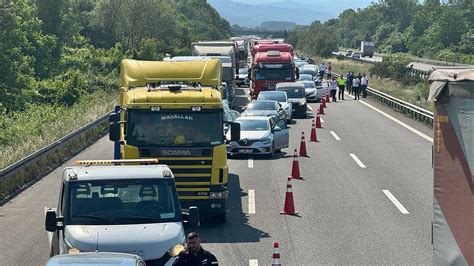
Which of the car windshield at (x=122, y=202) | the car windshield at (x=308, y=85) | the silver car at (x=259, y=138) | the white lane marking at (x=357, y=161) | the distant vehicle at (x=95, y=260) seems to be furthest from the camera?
the car windshield at (x=308, y=85)

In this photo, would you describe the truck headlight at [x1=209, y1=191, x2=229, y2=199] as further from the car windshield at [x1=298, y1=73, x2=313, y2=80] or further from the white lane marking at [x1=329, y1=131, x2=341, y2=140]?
the car windshield at [x1=298, y1=73, x2=313, y2=80]

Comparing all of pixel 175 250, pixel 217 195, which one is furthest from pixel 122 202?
pixel 217 195

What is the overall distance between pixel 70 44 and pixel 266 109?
55284 mm

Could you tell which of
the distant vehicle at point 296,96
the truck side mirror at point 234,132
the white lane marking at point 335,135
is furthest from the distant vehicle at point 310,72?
the truck side mirror at point 234,132

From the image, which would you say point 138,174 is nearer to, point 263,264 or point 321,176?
point 263,264

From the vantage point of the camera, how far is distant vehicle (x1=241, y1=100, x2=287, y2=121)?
1470 inches

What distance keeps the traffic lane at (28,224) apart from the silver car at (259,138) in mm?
6062

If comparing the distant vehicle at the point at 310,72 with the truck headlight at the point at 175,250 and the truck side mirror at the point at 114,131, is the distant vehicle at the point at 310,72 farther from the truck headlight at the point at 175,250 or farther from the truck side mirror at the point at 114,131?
the truck headlight at the point at 175,250

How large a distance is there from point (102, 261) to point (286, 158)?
68.4 feet

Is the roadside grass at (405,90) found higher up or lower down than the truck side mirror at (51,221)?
lower down

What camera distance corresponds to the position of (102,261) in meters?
9.85

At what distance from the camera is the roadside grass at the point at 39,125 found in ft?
91.6

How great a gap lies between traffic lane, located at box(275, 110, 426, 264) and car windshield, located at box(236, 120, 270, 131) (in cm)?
247

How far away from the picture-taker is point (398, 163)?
29.3m
